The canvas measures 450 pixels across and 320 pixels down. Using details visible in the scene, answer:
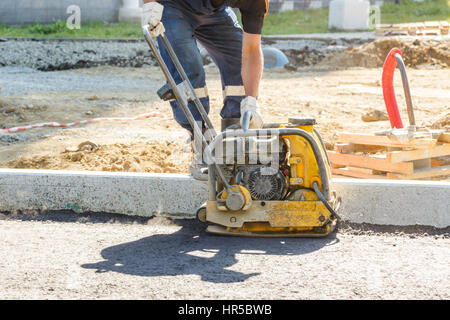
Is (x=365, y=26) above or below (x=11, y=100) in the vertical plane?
above

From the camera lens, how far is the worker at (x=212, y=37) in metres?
4.11

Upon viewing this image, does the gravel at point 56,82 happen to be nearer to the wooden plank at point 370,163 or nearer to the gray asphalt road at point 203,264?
the wooden plank at point 370,163

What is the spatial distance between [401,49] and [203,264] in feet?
37.2

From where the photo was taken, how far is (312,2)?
25391 millimetres

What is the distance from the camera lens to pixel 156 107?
8.48 m

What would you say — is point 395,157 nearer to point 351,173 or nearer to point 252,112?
point 351,173

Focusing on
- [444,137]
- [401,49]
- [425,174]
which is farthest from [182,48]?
[401,49]

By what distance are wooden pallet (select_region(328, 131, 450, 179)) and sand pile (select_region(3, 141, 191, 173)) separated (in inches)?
52.9

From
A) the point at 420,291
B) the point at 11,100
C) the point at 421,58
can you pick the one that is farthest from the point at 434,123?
the point at 421,58

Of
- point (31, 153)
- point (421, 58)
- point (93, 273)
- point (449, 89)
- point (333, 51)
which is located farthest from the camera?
point (333, 51)

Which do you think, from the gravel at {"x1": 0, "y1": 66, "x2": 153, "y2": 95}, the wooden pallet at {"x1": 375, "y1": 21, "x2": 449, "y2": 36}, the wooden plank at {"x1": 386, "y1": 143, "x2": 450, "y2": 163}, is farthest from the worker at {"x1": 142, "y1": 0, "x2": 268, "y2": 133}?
the wooden pallet at {"x1": 375, "y1": 21, "x2": 449, "y2": 36}

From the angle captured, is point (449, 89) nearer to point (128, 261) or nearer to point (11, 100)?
point (11, 100)

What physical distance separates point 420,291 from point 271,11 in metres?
22.4

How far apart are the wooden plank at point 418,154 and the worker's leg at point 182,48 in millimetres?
→ 1458
